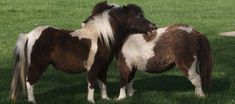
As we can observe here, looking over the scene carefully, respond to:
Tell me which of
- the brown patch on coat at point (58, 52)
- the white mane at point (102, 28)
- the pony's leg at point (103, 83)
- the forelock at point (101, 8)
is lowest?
the pony's leg at point (103, 83)

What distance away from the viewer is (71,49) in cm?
905

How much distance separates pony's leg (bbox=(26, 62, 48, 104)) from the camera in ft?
29.4

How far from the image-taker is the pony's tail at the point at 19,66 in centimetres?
901

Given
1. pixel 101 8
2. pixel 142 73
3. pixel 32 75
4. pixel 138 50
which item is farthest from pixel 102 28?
pixel 142 73

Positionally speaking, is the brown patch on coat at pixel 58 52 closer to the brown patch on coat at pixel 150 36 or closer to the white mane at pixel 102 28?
the white mane at pixel 102 28

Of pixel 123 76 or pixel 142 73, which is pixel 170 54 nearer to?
pixel 123 76

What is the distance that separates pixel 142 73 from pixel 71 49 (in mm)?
3607

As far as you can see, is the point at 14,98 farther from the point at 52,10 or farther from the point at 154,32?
the point at 52,10

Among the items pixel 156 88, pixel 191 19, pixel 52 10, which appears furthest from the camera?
pixel 52 10

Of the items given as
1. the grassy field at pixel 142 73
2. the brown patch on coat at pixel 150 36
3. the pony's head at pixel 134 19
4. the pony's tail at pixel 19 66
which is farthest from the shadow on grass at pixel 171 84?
the pony's tail at pixel 19 66

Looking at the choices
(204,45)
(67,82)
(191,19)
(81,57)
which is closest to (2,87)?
(67,82)

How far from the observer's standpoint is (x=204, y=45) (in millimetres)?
9234

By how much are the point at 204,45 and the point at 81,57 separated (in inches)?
83.0

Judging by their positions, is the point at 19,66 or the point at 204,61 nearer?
the point at 19,66
